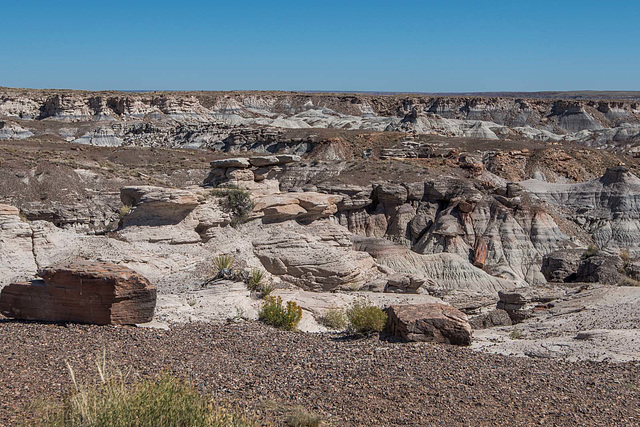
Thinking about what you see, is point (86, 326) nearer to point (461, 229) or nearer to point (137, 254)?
point (137, 254)

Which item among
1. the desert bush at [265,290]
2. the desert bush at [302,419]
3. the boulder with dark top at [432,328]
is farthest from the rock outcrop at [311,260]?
the desert bush at [302,419]

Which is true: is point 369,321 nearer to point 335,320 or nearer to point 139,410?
point 335,320

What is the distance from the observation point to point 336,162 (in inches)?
1747

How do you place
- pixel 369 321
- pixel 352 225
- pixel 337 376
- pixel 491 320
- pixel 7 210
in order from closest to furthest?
1. pixel 337 376
2. pixel 369 321
3. pixel 7 210
4. pixel 491 320
5. pixel 352 225

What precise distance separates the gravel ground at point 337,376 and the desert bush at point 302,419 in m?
0.20

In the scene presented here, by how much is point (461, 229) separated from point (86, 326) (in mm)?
26793

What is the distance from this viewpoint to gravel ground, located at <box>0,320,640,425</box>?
7539 mm

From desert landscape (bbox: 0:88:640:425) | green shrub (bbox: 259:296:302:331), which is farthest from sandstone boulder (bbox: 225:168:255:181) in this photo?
green shrub (bbox: 259:296:302:331)

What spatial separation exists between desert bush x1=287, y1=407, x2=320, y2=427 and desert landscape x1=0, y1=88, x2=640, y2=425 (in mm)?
17


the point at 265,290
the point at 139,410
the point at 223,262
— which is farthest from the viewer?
the point at 223,262

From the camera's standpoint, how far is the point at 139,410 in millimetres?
5727

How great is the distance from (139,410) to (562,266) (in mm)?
23616

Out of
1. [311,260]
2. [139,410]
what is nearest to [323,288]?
[311,260]

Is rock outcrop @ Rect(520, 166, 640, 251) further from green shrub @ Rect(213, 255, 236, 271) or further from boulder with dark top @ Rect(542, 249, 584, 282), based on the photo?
green shrub @ Rect(213, 255, 236, 271)
